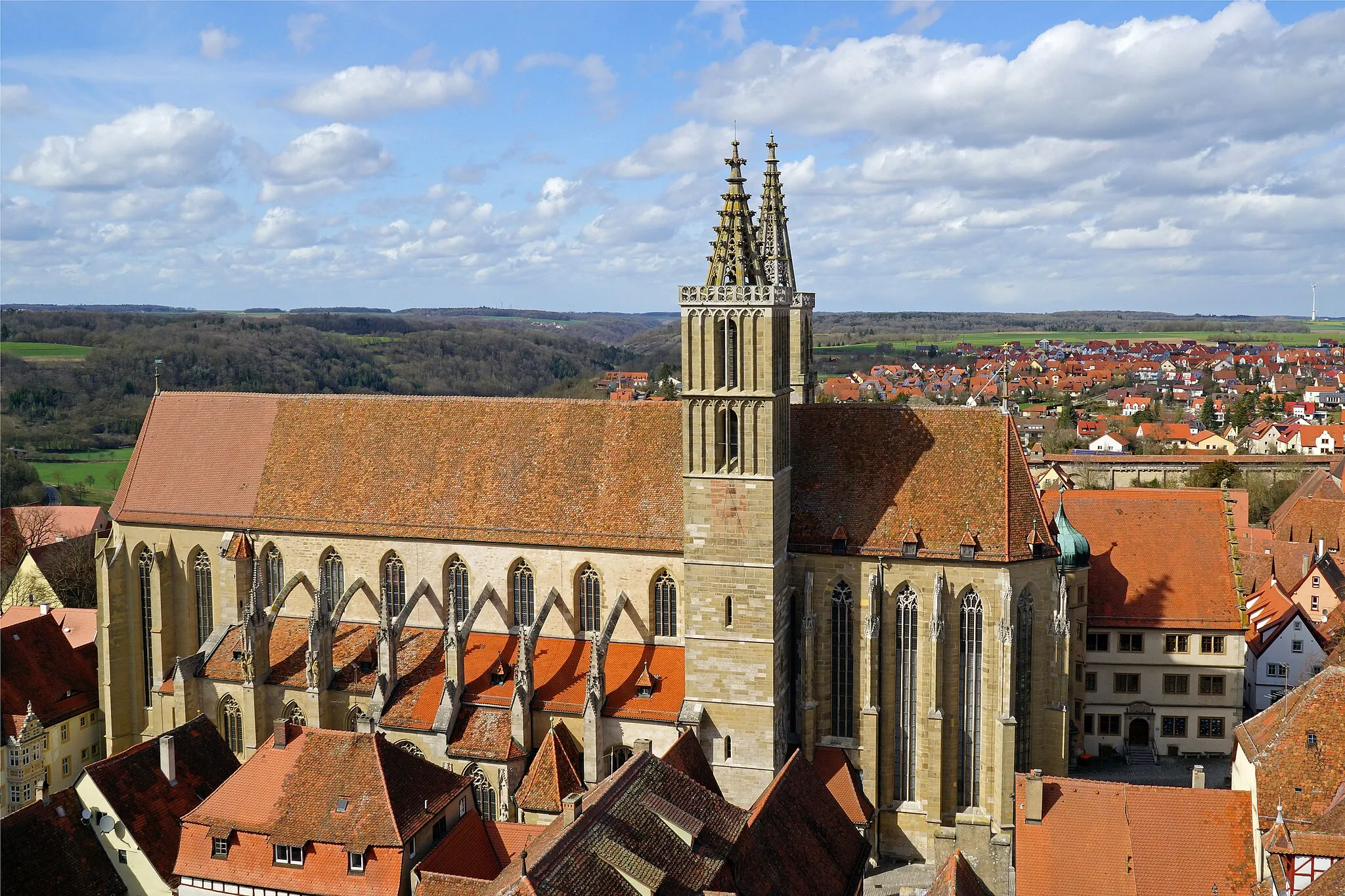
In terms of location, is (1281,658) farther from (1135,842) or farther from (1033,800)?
(1033,800)

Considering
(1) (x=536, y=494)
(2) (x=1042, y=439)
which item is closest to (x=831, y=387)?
(2) (x=1042, y=439)

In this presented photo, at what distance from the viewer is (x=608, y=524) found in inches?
1585

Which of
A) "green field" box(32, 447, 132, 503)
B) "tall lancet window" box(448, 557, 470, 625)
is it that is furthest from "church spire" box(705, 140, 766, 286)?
"green field" box(32, 447, 132, 503)

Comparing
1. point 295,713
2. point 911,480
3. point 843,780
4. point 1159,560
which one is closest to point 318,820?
point 295,713

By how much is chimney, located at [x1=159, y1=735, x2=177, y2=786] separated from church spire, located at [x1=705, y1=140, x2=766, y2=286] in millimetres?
21449

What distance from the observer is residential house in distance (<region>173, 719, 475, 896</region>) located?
102 ft

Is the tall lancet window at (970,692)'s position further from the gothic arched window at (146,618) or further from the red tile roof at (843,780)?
the gothic arched window at (146,618)

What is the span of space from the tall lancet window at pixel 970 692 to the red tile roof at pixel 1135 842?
21.7 feet

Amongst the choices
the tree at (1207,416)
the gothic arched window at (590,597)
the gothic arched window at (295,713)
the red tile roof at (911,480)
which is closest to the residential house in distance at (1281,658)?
the red tile roof at (911,480)

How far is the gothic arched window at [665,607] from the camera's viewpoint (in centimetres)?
3997

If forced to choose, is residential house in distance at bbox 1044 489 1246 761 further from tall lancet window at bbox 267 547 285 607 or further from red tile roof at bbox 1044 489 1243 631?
tall lancet window at bbox 267 547 285 607

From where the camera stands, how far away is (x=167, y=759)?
35219 mm

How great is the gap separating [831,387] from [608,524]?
123m

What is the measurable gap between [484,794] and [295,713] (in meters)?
8.14
